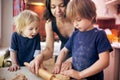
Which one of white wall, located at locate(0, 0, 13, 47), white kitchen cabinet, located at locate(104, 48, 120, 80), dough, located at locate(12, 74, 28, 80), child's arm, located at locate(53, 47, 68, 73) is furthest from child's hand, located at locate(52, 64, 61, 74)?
white kitchen cabinet, located at locate(104, 48, 120, 80)

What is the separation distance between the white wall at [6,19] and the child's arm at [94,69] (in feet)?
1.17

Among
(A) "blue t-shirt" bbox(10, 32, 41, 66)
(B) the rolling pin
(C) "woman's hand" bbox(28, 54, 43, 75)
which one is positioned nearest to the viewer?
(B) the rolling pin

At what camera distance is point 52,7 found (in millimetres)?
793

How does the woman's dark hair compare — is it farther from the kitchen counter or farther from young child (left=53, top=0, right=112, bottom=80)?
the kitchen counter

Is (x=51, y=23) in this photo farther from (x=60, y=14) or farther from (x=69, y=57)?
(x=69, y=57)

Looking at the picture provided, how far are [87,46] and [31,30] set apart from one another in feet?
0.85

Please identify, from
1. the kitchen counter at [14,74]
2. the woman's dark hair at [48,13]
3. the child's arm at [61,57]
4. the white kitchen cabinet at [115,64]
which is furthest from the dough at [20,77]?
the white kitchen cabinet at [115,64]

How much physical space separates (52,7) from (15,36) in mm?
195

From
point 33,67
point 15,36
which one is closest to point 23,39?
point 15,36

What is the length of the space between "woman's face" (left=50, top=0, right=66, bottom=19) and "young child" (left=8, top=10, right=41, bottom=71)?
7 centimetres

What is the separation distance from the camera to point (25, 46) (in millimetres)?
829

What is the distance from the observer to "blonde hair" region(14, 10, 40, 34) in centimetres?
79

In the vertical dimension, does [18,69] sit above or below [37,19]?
below

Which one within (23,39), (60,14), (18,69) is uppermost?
(60,14)
